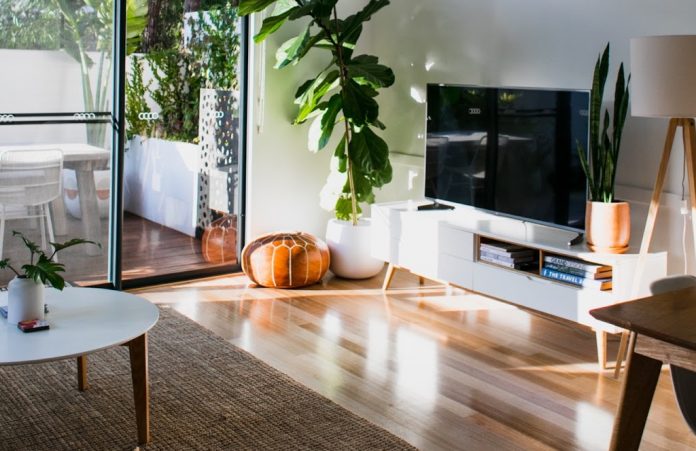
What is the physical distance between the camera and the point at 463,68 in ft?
17.6

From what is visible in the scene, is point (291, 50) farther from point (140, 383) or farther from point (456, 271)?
point (140, 383)

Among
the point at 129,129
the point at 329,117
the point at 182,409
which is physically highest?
the point at 329,117

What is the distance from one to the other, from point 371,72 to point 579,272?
1.69 m

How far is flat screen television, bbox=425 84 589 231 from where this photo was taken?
4414 millimetres

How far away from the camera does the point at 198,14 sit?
5.41 m

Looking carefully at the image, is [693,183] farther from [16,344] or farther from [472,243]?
[16,344]

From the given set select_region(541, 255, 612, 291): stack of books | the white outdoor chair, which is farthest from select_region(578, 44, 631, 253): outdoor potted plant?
the white outdoor chair

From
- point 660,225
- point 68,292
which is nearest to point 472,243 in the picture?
point 660,225

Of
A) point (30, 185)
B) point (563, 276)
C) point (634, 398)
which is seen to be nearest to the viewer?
point (634, 398)

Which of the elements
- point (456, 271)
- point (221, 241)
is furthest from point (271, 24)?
point (456, 271)

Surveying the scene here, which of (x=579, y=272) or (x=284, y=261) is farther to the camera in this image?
(x=284, y=261)

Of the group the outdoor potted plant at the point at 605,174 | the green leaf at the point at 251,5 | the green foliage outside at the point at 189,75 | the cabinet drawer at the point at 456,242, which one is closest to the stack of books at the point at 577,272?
the outdoor potted plant at the point at 605,174

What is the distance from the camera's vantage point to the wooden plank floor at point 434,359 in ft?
11.3

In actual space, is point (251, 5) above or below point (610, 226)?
above
